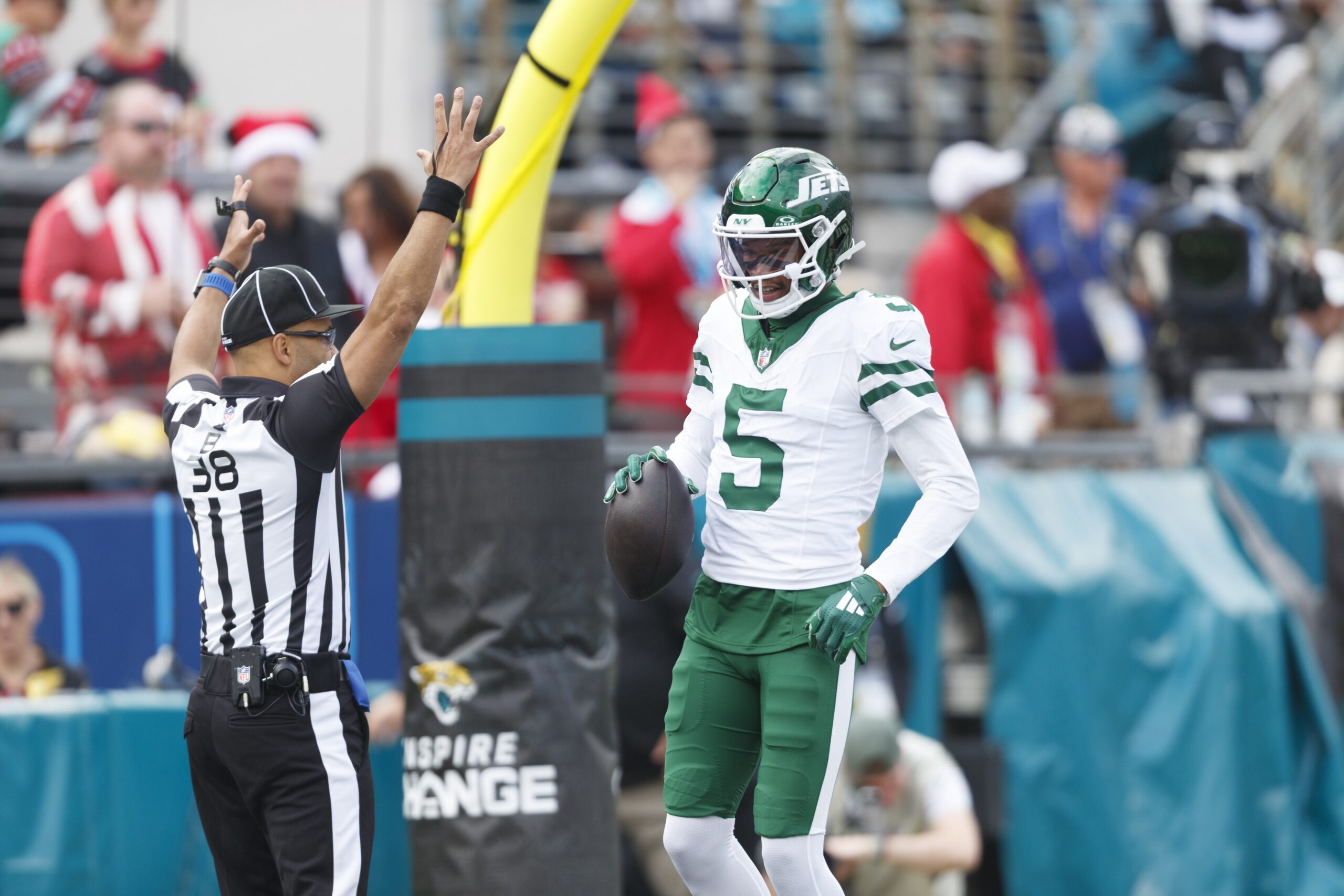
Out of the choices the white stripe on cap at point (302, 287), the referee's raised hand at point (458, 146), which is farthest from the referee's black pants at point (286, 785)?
the referee's raised hand at point (458, 146)

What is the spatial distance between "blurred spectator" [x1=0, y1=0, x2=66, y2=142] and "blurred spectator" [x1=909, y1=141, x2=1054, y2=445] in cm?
431

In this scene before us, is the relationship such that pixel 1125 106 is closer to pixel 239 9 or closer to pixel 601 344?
pixel 239 9

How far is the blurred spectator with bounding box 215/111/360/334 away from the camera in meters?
7.37

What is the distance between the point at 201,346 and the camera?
16.4 ft

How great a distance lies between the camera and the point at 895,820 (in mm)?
6641

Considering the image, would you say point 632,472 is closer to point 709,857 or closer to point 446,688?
point 709,857

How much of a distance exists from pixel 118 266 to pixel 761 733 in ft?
14.1

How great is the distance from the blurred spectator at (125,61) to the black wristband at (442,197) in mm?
4559

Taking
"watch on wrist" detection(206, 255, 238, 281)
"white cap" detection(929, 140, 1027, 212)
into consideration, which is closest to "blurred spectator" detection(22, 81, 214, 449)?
"watch on wrist" detection(206, 255, 238, 281)

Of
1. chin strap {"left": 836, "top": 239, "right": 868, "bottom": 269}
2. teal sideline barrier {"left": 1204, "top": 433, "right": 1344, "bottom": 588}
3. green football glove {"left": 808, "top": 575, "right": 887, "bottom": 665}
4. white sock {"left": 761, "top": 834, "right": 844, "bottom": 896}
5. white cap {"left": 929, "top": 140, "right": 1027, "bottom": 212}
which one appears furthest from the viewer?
white cap {"left": 929, "top": 140, "right": 1027, "bottom": 212}

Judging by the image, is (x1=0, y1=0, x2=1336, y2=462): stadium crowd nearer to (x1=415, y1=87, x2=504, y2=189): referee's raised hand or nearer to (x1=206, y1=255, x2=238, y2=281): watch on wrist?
(x1=206, y1=255, x2=238, y2=281): watch on wrist

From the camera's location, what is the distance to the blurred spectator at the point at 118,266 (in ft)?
24.5

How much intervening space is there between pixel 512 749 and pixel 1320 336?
19.7ft

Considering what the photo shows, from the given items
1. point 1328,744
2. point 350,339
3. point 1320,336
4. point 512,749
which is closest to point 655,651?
point 512,749
